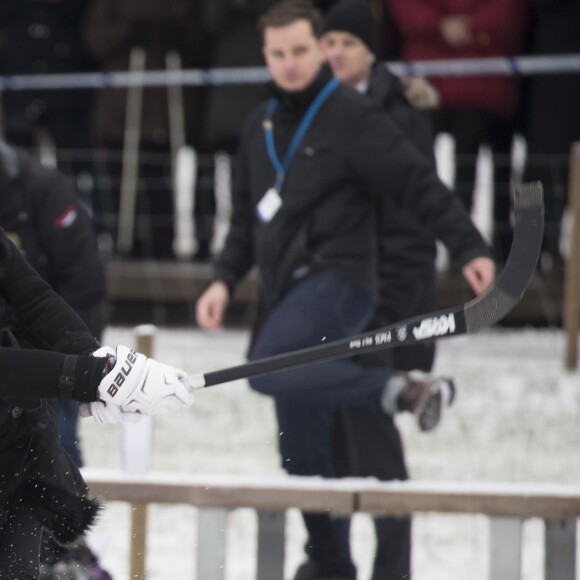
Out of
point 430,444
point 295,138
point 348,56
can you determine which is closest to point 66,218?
point 295,138

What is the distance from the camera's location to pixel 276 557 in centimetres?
363

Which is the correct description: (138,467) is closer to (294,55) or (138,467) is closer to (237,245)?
(237,245)

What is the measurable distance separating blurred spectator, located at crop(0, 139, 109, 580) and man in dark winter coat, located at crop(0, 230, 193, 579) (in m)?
0.93

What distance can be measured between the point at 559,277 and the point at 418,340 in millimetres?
4196

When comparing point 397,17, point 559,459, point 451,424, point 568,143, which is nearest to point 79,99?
point 397,17

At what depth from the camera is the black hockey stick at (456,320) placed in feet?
→ 11.0

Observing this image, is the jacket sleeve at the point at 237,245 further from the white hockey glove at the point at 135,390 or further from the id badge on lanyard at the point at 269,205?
the white hockey glove at the point at 135,390

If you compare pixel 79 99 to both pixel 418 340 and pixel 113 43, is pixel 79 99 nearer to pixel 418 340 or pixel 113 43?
pixel 113 43

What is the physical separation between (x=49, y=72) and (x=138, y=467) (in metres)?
4.71

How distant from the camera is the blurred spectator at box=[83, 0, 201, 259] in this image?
784 cm

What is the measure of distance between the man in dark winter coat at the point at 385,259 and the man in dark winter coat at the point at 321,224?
0.11 meters

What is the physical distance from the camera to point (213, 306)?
15.2 feet

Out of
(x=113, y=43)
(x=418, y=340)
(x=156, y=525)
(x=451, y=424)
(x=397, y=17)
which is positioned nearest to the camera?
(x=418, y=340)

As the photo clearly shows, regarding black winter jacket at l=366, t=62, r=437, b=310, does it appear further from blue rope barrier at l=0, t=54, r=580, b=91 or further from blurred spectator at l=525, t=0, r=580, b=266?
blurred spectator at l=525, t=0, r=580, b=266
